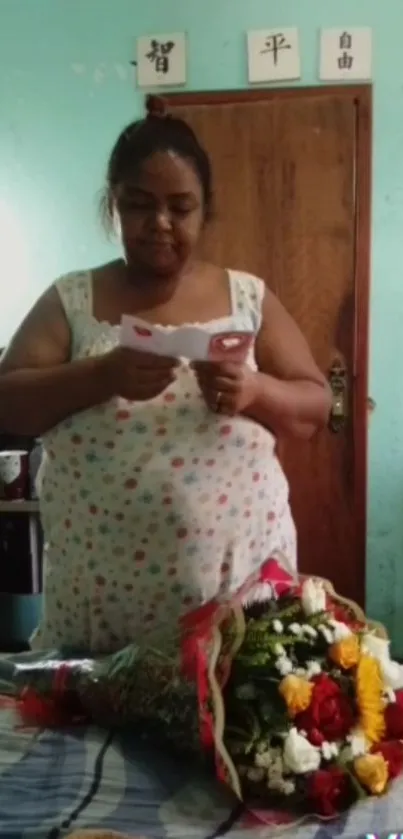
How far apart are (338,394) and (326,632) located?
175 centimetres

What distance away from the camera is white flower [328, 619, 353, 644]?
2.96 feet

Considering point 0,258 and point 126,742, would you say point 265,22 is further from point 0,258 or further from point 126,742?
point 126,742

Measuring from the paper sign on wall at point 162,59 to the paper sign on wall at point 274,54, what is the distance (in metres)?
0.19

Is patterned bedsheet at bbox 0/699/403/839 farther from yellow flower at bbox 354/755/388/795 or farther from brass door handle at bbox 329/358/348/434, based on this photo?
brass door handle at bbox 329/358/348/434

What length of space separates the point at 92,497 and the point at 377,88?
6.21 ft

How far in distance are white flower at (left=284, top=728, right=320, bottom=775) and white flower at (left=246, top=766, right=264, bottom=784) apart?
0.03 m

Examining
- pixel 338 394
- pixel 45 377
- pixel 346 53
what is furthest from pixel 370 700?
pixel 346 53

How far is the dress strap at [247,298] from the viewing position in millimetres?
1092

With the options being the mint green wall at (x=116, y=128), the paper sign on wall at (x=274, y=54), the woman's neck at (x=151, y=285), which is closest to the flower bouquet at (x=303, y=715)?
the woman's neck at (x=151, y=285)

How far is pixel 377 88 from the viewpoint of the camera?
253 centimetres

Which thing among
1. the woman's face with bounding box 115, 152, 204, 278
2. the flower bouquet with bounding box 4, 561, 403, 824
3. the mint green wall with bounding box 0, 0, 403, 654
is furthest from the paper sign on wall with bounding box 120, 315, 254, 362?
the mint green wall with bounding box 0, 0, 403, 654

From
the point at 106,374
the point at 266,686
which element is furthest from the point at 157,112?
the point at 266,686

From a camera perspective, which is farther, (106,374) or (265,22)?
(265,22)

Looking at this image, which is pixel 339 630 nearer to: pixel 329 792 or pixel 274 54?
pixel 329 792
